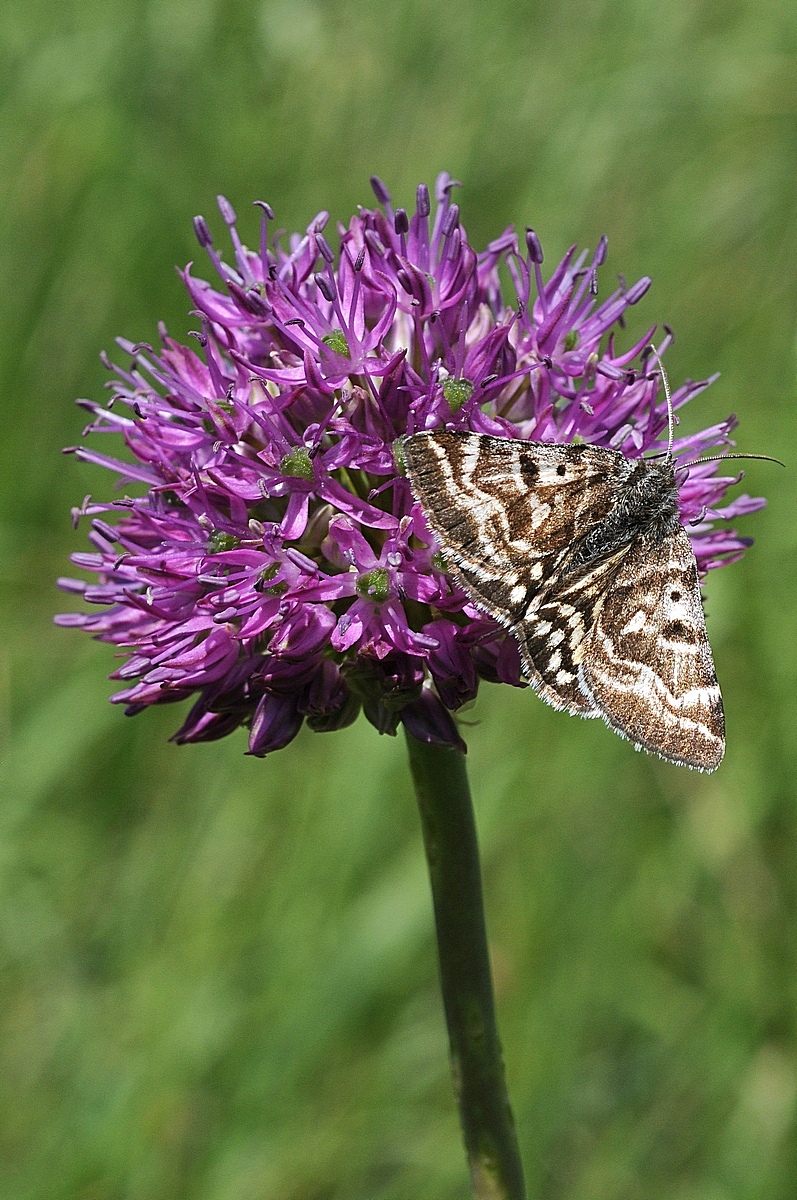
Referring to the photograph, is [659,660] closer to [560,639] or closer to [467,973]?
[560,639]

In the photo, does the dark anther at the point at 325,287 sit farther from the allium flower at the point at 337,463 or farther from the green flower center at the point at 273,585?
the green flower center at the point at 273,585

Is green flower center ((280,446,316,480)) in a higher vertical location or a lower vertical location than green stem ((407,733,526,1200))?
higher

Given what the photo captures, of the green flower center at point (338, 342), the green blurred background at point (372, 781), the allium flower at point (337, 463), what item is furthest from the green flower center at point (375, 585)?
the green blurred background at point (372, 781)

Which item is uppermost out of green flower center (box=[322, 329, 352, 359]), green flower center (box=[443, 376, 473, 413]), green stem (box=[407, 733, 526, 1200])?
green flower center (box=[322, 329, 352, 359])

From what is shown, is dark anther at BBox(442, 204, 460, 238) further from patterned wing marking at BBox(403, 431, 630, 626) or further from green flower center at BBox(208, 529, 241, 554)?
green flower center at BBox(208, 529, 241, 554)

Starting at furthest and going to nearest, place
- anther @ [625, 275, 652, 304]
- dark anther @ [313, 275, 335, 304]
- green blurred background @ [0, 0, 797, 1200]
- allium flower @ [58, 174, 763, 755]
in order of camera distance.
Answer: green blurred background @ [0, 0, 797, 1200], anther @ [625, 275, 652, 304], dark anther @ [313, 275, 335, 304], allium flower @ [58, 174, 763, 755]

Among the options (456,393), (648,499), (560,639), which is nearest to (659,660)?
(560,639)

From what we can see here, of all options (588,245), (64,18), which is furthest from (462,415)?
(64,18)

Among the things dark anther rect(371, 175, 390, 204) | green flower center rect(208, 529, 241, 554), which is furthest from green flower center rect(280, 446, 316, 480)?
dark anther rect(371, 175, 390, 204)
